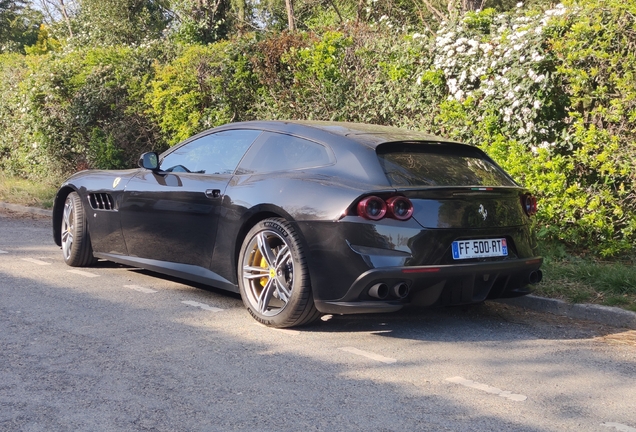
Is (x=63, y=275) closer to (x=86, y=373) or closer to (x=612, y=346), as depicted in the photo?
(x=86, y=373)

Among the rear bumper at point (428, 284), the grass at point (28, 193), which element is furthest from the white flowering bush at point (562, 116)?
the grass at point (28, 193)

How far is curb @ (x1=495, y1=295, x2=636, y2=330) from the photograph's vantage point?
594 centimetres

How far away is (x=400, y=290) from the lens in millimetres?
5059

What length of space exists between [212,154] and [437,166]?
6.46 feet

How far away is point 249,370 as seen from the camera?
14.9 feet

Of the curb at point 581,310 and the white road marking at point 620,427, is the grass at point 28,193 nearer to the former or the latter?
the curb at point 581,310

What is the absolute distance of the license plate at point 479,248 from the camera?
17.1 ft

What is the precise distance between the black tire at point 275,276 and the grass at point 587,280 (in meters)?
2.27

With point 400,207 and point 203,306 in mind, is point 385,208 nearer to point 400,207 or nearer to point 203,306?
point 400,207

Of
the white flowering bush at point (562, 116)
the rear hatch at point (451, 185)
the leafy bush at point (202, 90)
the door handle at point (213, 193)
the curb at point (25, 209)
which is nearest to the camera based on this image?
the rear hatch at point (451, 185)

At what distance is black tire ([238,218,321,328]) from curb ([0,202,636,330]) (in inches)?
79.2

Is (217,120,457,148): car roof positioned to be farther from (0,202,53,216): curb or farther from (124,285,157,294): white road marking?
(0,202,53,216): curb

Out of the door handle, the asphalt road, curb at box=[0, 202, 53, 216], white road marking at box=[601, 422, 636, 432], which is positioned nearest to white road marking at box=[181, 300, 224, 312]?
the asphalt road

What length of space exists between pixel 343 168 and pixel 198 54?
337 inches
